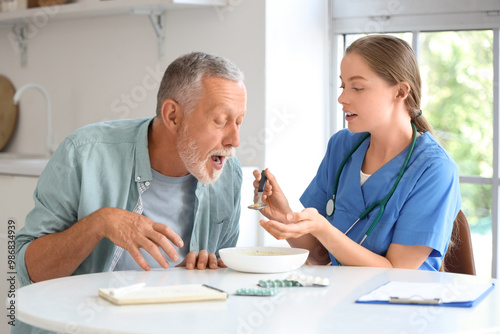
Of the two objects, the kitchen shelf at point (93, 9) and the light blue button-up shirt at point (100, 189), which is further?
the kitchen shelf at point (93, 9)

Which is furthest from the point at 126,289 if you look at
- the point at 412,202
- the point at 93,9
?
the point at 93,9

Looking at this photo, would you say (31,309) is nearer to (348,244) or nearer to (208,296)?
(208,296)

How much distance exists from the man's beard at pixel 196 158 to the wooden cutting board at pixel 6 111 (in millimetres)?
2189

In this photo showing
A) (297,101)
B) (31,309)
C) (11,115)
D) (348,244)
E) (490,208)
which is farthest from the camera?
(11,115)

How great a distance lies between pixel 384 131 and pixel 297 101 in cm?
88

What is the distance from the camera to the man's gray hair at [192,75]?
1669 millimetres

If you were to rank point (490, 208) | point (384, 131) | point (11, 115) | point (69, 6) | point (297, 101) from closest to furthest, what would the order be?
point (384, 131), point (490, 208), point (297, 101), point (69, 6), point (11, 115)

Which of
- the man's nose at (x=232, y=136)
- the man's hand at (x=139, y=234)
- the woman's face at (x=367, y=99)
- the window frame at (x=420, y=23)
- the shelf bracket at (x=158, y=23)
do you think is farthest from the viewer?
the shelf bracket at (x=158, y=23)

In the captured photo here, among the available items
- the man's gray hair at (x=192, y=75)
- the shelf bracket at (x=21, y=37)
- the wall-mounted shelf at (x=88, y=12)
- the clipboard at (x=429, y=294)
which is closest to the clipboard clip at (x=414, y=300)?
the clipboard at (x=429, y=294)

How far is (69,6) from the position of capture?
3.01 metres

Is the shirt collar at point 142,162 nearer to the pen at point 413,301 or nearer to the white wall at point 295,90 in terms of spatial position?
the pen at point 413,301

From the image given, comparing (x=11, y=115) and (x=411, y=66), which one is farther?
(x=11, y=115)

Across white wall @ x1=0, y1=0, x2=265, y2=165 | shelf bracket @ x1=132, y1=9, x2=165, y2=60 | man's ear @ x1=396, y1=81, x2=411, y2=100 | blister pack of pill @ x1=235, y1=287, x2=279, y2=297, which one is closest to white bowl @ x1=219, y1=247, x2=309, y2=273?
blister pack of pill @ x1=235, y1=287, x2=279, y2=297

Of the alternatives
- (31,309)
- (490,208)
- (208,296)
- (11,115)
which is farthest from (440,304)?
(11,115)
